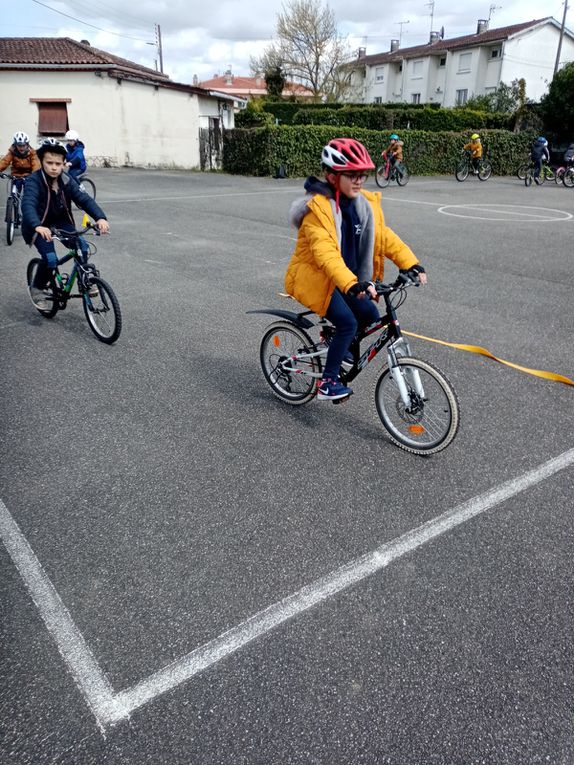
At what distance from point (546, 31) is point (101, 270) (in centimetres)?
6080

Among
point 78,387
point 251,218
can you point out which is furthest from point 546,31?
point 78,387

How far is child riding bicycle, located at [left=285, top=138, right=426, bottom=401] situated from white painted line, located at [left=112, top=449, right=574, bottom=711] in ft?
4.34

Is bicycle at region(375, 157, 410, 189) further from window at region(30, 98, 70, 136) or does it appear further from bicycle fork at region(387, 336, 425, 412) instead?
bicycle fork at region(387, 336, 425, 412)

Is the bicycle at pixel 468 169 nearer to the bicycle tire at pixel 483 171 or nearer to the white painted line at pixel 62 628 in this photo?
the bicycle tire at pixel 483 171

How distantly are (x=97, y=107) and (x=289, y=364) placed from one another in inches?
1237

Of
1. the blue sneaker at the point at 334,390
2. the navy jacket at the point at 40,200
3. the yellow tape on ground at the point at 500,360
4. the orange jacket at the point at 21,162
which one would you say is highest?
the orange jacket at the point at 21,162

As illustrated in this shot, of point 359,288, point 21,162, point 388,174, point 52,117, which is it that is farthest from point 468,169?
point 359,288

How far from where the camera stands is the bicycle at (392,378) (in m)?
3.90

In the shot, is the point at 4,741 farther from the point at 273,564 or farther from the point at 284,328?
the point at 284,328

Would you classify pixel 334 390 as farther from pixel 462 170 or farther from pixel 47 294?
pixel 462 170

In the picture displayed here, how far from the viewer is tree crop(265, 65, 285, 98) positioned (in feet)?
176

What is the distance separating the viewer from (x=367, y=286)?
3537 millimetres

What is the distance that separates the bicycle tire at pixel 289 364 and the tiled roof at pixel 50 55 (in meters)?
31.2

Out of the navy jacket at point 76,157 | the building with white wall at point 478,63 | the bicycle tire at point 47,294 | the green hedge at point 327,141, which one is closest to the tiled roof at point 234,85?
the building with white wall at point 478,63
